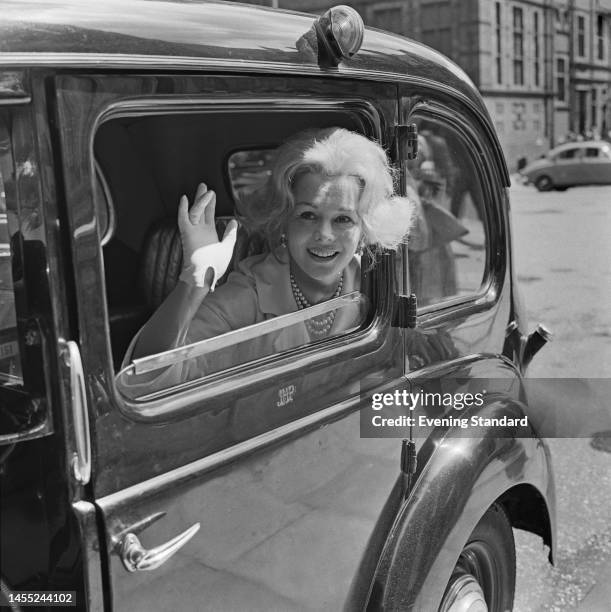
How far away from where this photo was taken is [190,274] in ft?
5.58

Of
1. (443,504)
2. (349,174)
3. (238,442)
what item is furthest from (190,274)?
(443,504)

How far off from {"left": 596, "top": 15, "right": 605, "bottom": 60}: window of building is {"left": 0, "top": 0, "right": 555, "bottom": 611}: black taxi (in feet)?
167

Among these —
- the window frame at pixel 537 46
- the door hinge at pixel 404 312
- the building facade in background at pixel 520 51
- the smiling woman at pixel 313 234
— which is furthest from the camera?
the window frame at pixel 537 46

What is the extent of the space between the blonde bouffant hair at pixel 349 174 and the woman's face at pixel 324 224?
2cm

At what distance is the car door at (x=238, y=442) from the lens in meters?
1.38

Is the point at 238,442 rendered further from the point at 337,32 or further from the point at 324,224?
the point at 337,32

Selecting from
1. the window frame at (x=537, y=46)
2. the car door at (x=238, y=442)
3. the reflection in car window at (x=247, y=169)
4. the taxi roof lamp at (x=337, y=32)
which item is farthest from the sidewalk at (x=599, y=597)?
the window frame at (x=537, y=46)

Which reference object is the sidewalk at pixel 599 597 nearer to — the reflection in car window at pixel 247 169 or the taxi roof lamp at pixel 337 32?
the reflection in car window at pixel 247 169

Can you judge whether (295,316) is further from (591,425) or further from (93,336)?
(591,425)

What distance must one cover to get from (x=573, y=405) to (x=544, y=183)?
2321cm

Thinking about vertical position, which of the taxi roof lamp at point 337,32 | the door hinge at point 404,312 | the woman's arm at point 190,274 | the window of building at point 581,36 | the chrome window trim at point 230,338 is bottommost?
the door hinge at point 404,312

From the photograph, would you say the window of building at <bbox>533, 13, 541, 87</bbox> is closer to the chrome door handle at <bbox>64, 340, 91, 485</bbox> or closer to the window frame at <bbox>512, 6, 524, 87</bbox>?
the window frame at <bbox>512, 6, 524, 87</bbox>

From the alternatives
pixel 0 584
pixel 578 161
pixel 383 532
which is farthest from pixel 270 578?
pixel 578 161

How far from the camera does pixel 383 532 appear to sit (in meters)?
2.02
